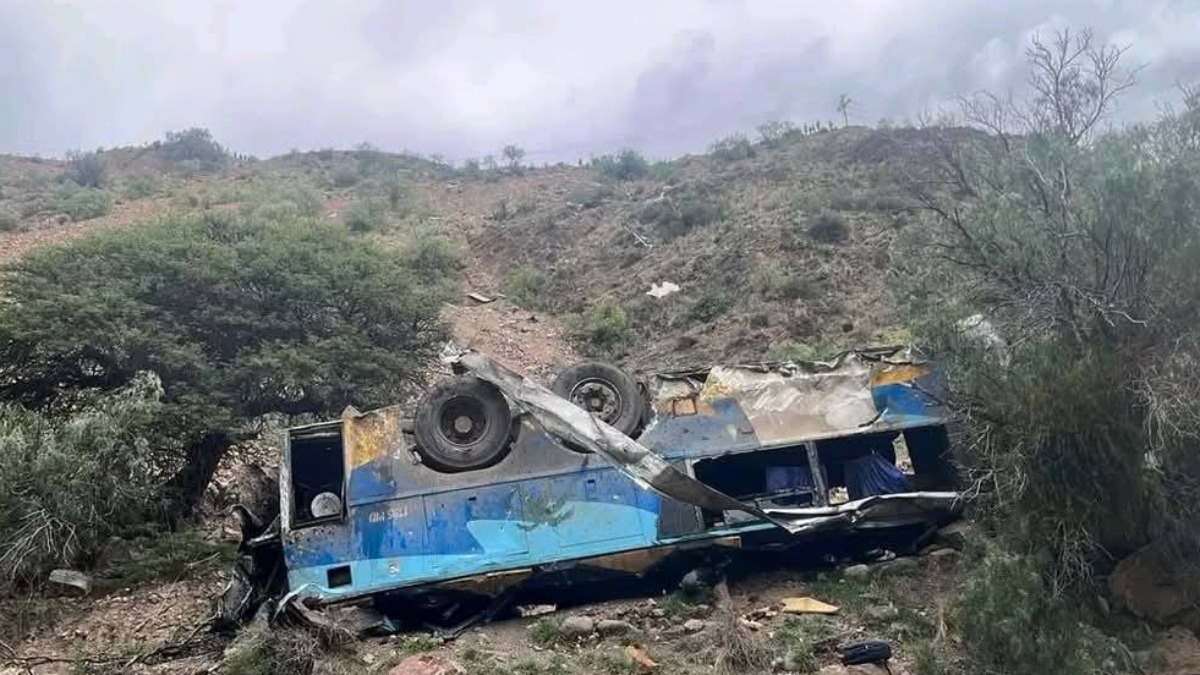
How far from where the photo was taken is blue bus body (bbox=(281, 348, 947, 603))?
8508 mm

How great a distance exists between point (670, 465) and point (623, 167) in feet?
116

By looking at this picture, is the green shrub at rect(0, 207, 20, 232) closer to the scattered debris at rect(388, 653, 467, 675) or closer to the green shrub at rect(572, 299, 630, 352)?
the green shrub at rect(572, 299, 630, 352)

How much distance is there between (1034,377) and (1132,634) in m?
2.01

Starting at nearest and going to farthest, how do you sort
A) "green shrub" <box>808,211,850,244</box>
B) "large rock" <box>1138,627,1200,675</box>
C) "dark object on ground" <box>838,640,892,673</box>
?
"large rock" <box>1138,627,1200,675</box>, "dark object on ground" <box>838,640,892,673</box>, "green shrub" <box>808,211,850,244</box>

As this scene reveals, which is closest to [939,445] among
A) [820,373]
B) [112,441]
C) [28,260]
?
[820,373]

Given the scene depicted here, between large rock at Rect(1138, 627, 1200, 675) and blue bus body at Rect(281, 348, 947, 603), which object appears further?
blue bus body at Rect(281, 348, 947, 603)

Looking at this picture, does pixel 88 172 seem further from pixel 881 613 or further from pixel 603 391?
pixel 881 613

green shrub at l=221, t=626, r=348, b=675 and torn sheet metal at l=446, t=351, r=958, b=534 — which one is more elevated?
torn sheet metal at l=446, t=351, r=958, b=534

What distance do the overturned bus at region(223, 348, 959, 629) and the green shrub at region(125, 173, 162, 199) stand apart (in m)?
29.5

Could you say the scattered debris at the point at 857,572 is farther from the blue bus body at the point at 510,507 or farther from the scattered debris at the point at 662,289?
the scattered debris at the point at 662,289

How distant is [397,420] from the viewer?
8.86 meters

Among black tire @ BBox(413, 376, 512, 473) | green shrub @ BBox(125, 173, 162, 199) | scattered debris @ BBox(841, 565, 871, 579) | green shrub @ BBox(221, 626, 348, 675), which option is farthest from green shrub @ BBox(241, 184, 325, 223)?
scattered debris @ BBox(841, 565, 871, 579)

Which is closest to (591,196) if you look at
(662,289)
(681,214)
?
(681,214)

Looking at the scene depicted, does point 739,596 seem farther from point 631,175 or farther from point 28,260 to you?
point 631,175
